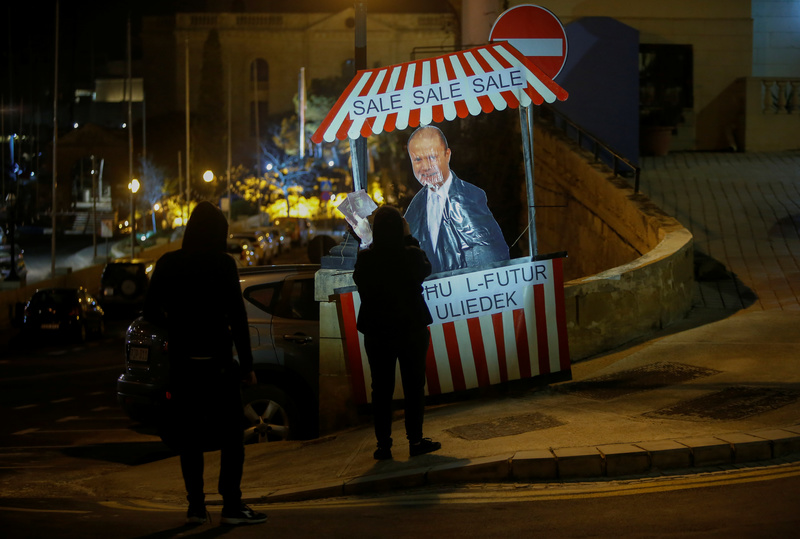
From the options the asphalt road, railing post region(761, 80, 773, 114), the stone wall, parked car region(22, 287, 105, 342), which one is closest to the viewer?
the asphalt road

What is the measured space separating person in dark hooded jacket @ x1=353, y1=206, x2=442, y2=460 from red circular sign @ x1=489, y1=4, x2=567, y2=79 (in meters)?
3.02

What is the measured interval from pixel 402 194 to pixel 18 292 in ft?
51.9

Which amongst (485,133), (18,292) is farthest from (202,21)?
(485,133)

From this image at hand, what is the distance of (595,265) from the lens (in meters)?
17.7

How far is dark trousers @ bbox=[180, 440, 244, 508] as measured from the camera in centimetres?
574

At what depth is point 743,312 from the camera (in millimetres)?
11938

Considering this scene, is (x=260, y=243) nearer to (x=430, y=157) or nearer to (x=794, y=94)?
(x=794, y=94)

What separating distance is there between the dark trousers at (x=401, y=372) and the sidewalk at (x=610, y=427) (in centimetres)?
25

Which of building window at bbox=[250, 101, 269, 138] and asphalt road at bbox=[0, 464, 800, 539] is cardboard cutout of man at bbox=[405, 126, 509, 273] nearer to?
asphalt road at bbox=[0, 464, 800, 539]

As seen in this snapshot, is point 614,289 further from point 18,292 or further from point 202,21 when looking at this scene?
point 202,21

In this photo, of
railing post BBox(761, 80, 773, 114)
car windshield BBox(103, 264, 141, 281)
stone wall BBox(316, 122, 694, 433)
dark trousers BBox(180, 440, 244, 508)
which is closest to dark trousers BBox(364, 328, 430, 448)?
dark trousers BBox(180, 440, 244, 508)

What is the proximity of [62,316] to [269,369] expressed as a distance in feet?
48.7

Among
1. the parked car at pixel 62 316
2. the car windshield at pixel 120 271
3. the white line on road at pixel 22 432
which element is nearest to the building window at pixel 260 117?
the car windshield at pixel 120 271

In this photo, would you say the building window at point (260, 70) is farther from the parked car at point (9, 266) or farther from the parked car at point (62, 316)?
the parked car at point (62, 316)
